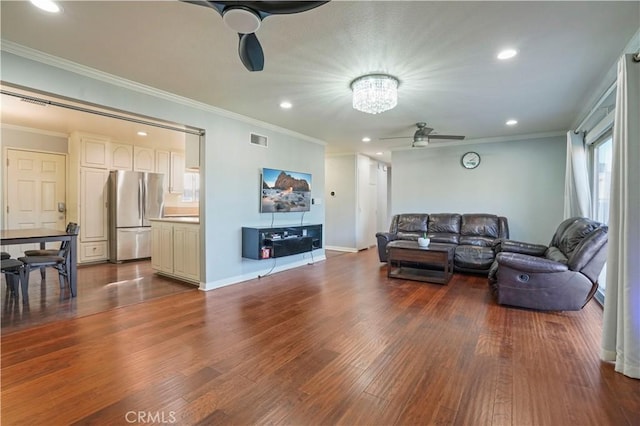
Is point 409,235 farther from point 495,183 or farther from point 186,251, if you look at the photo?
point 186,251

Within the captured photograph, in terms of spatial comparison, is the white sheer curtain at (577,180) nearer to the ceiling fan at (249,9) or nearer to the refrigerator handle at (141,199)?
the ceiling fan at (249,9)

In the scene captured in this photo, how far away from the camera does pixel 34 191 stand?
5551mm

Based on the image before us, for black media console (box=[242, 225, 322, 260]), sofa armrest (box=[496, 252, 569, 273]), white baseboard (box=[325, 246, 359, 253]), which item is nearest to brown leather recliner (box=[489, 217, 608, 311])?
sofa armrest (box=[496, 252, 569, 273])

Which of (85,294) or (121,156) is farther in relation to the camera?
(121,156)

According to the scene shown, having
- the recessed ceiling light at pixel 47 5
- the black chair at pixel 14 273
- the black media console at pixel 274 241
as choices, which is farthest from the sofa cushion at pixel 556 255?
the black chair at pixel 14 273

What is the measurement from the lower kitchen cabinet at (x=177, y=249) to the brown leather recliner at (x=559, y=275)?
13.3 feet

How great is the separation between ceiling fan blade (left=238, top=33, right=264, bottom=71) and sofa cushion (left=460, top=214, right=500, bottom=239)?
16.8ft

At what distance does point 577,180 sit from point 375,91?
3.62m

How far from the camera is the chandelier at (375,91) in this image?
10.1ft

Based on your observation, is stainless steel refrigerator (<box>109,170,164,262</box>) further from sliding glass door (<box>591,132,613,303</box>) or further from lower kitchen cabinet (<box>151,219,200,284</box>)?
sliding glass door (<box>591,132,613,303</box>)

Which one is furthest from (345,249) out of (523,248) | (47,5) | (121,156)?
(47,5)

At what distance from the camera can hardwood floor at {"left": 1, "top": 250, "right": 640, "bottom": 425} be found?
1712 mm

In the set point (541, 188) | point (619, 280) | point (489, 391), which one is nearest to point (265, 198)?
point (489, 391)

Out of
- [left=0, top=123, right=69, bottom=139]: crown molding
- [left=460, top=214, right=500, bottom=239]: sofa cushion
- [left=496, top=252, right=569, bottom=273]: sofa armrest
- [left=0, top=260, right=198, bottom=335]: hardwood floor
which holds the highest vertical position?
[left=0, top=123, right=69, bottom=139]: crown molding
